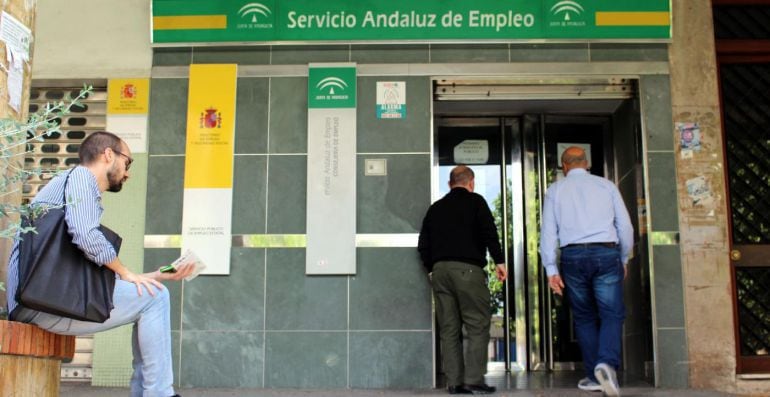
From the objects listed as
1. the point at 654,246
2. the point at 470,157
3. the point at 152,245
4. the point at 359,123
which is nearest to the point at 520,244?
the point at 470,157

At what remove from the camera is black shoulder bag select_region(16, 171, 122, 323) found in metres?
3.94

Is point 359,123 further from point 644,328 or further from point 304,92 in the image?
point 644,328

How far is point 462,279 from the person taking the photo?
672 centimetres

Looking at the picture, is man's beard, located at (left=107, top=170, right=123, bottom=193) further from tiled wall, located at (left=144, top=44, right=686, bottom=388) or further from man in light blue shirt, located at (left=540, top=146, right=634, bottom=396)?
man in light blue shirt, located at (left=540, top=146, right=634, bottom=396)

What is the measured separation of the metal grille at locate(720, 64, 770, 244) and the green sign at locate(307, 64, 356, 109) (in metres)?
3.32

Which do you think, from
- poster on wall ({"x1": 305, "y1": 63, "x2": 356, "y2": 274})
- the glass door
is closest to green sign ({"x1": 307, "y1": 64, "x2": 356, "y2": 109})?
poster on wall ({"x1": 305, "y1": 63, "x2": 356, "y2": 274})

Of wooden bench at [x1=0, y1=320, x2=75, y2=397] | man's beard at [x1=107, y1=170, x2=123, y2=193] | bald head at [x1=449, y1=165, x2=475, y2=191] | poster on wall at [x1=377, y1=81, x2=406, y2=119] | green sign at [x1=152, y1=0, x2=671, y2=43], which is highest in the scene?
green sign at [x1=152, y1=0, x2=671, y2=43]

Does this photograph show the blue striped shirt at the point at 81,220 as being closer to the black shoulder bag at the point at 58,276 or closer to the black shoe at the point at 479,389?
the black shoulder bag at the point at 58,276

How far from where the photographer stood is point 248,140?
7.65 metres

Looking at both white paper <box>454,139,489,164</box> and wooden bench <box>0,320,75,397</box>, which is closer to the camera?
wooden bench <box>0,320,75,397</box>

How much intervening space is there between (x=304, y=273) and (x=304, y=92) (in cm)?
160

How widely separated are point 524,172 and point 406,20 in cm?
211

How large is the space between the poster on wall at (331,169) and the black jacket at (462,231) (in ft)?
2.71

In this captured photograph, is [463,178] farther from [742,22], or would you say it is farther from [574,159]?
[742,22]
